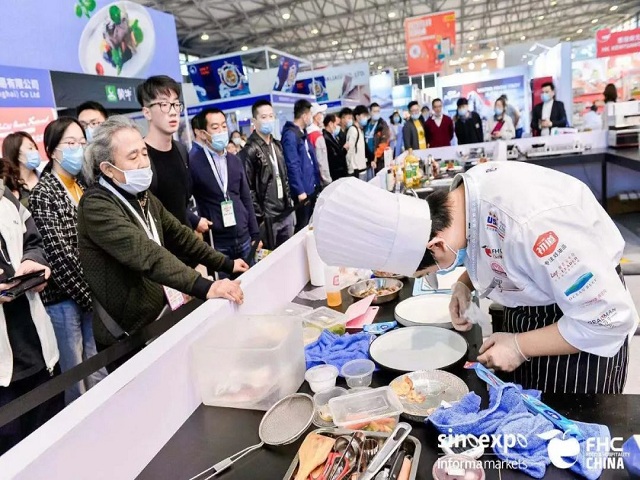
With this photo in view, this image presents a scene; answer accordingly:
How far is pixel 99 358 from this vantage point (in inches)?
60.7

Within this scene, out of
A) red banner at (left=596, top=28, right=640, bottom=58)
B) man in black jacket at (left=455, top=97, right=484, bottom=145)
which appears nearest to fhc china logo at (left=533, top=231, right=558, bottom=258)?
man in black jacket at (left=455, top=97, right=484, bottom=145)

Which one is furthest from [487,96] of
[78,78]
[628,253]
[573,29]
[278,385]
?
[573,29]

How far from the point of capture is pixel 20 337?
2113 mm

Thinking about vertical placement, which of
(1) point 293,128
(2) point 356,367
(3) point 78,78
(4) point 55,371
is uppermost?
(3) point 78,78

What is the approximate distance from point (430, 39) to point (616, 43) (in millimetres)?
4843

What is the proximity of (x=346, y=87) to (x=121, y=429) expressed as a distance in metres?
13.3

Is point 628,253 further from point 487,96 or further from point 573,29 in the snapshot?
point 573,29

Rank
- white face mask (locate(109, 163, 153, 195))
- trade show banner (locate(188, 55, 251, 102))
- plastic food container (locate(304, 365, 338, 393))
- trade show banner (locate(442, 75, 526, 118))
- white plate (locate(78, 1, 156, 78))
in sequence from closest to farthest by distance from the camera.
Result: plastic food container (locate(304, 365, 338, 393))
white face mask (locate(109, 163, 153, 195))
white plate (locate(78, 1, 156, 78))
trade show banner (locate(188, 55, 251, 102))
trade show banner (locate(442, 75, 526, 118))

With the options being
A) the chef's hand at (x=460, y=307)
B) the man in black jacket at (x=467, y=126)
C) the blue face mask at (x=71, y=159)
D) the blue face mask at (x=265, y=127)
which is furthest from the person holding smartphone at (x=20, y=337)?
the man in black jacket at (x=467, y=126)

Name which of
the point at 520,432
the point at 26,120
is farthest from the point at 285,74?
the point at 520,432

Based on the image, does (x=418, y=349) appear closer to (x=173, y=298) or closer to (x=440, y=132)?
(x=173, y=298)

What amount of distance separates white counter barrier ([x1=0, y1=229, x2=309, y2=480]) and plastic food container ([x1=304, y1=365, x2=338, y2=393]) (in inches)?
13.3

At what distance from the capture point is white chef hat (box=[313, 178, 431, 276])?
4.05ft

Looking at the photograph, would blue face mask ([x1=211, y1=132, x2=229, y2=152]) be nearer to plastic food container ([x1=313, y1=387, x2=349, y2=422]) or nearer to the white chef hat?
the white chef hat
